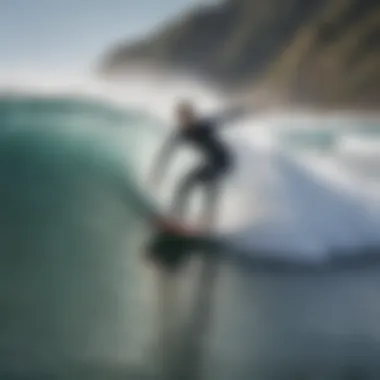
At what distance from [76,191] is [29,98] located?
179mm

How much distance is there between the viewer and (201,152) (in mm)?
1202

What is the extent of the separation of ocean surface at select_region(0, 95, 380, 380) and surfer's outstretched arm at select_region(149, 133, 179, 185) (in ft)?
0.05

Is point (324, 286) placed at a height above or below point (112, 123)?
below

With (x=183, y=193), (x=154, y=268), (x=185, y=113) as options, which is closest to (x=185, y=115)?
(x=185, y=113)

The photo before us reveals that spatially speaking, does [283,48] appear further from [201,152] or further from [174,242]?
[174,242]

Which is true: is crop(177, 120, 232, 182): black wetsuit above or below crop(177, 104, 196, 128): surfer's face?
below

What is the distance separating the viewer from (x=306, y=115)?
4.07 feet

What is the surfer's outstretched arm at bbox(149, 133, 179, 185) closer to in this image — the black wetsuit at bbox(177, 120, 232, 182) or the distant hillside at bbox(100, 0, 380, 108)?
the black wetsuit at bbox(177, 120, 232, 182)

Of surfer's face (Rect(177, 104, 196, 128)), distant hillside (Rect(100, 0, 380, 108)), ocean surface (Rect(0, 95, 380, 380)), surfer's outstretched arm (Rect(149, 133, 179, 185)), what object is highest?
distant hillside (Rect(100, 0, 380, 108))

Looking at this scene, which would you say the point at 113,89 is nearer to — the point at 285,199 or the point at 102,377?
the point at 285,199

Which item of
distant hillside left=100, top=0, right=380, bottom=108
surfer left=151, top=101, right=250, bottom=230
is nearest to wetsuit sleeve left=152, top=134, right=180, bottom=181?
surfer left=151, top=101, right=250, bottom=230

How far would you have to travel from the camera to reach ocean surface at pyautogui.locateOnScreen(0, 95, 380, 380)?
1.16 meters

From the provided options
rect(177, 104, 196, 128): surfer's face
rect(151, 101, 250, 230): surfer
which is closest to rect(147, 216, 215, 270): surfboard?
rect(151, 101, 250, 230): surfer

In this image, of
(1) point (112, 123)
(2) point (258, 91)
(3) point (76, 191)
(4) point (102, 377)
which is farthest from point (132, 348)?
(2) point (258, 91)
